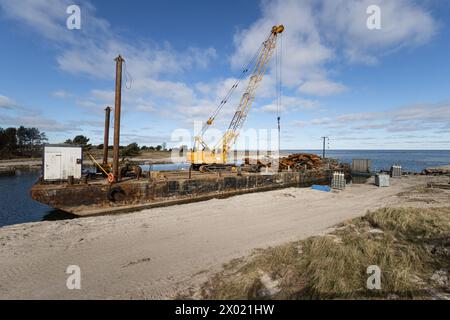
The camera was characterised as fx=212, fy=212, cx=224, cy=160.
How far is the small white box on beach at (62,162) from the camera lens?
13850mm

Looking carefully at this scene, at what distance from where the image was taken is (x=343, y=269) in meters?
5.19

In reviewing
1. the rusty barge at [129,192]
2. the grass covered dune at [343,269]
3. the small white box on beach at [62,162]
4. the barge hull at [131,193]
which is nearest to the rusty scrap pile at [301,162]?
the barge hull at [131,193]

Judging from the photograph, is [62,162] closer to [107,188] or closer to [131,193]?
[107,188]

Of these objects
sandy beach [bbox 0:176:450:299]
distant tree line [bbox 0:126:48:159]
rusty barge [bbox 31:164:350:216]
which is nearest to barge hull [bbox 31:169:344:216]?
rusty barge [bbox 31:164:350:216]

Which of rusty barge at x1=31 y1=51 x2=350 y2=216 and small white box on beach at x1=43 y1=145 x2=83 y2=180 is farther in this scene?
small white box on beach at x1=43 y1=145 x2=83 y2=180

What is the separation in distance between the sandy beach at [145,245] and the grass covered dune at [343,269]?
1.04 m

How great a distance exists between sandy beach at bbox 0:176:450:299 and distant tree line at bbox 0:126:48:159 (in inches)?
2792

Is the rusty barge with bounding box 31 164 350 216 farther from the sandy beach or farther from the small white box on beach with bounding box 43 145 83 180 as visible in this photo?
the sandy beach

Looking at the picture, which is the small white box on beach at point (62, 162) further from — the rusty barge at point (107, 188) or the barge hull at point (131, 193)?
the barge hull at point (131, 193)

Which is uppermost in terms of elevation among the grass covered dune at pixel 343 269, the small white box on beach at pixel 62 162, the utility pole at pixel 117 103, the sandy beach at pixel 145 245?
the utility pole at pixel 117 103

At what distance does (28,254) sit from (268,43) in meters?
31.6

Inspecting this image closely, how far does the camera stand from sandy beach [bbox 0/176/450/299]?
5.36 meters

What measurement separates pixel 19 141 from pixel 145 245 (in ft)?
294

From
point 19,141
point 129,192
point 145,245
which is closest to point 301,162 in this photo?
point 129,192
